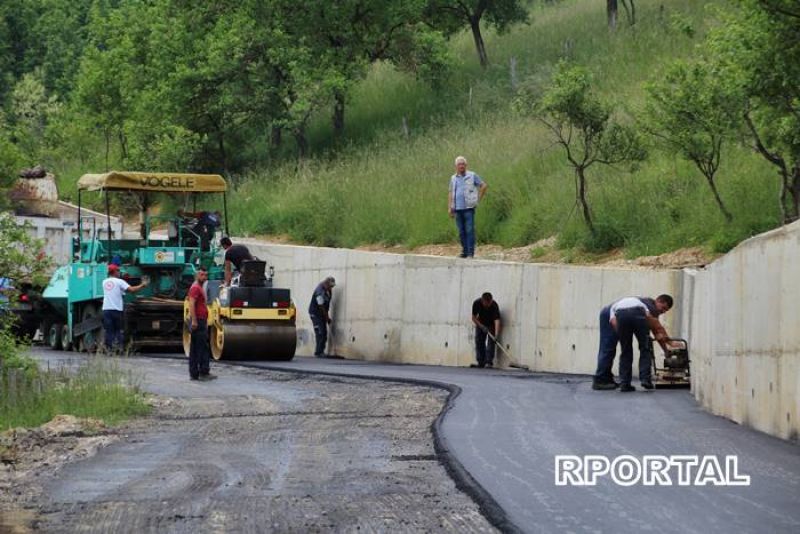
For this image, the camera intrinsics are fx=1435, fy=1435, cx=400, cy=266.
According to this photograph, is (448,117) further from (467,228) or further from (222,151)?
(467,228)

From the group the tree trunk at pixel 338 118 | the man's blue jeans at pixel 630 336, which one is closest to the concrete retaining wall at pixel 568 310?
the man's blue jeans at pixel 630 336

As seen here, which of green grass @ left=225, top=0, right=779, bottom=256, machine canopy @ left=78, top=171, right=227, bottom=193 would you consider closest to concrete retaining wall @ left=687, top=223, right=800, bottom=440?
green grass @ left=225, top=0, right=779, bottom=256

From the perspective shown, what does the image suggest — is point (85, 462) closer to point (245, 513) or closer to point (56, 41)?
point (245, 513)

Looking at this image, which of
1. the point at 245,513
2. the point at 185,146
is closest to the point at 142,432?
the point at 245,513

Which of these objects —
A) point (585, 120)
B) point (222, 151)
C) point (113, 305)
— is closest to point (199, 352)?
point (113, 305)

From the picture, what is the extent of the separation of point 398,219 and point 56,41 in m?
48.3

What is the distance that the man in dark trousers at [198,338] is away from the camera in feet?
71.3

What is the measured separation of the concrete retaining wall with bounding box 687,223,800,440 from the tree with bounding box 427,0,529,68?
29980 mm

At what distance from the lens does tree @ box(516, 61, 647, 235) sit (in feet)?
86.9

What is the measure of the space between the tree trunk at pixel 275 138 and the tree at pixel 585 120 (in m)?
19.2

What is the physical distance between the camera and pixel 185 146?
43.0 m

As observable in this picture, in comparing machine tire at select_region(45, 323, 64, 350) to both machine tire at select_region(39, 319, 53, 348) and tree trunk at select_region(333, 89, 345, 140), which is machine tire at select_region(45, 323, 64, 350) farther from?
tree trunk at select_region(333, 89, 345, 140)

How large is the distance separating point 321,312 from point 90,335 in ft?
16.0

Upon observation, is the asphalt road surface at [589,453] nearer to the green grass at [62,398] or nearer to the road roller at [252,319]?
the green grass at [62,398]
